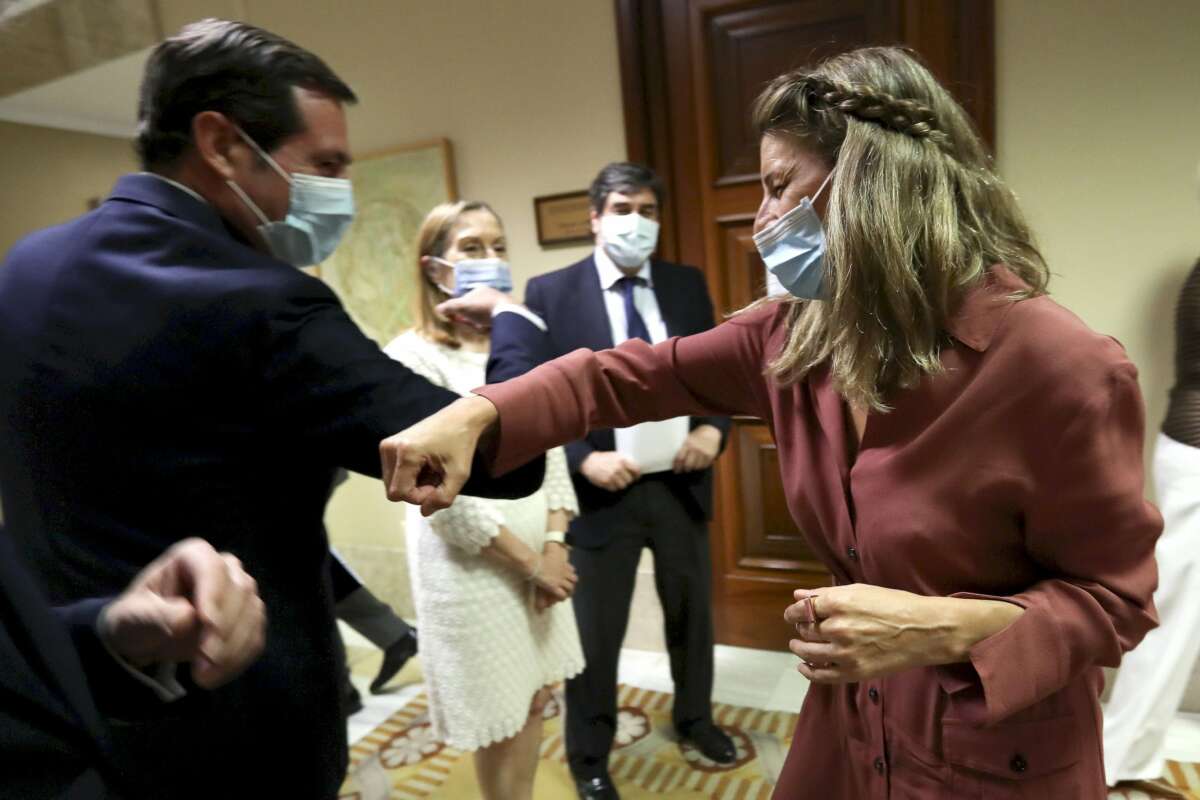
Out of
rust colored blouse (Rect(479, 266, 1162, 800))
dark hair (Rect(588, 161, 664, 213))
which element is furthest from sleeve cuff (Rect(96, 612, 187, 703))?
dark hair (Rect(588, 161, 664, 213))

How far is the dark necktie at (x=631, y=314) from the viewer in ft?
7.10

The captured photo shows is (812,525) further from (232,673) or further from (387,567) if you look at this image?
(387,567)

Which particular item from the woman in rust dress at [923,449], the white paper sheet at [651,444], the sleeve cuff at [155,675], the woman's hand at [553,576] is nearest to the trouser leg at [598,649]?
the white paper sheet at [651,444]

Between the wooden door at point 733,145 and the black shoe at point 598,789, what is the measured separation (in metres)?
0.93

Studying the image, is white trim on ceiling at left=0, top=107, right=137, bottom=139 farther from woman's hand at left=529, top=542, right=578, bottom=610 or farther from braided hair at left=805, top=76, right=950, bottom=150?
braided hair at left=805, top=76, right=950, bottom=150

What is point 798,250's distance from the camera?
1.03m

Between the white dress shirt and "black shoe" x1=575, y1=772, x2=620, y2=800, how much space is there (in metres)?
1.26

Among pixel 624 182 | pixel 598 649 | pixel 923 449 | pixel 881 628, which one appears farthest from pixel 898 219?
pixel 598 649

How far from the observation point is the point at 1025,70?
221 cm

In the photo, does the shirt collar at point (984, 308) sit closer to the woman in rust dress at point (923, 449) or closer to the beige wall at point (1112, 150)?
the woman in rust dress at point (923, 449)

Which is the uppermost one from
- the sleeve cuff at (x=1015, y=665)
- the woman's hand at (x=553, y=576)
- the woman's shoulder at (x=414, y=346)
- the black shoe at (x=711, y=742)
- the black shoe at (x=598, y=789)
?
the woman's shoulder at (x=414, y=346)

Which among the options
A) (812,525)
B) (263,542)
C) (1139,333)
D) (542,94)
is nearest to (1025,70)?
(1139,333)

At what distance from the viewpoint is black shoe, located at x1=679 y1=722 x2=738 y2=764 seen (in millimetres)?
2262

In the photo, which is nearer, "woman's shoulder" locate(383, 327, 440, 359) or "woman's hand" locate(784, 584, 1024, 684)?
"woman's hand" locate(784, 584, 1024, 684)
